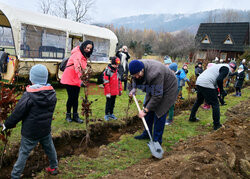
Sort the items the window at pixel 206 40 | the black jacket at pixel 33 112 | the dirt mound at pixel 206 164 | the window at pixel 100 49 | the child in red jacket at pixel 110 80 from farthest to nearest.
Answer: the window at pixel 206 40, the window at pixel 100 49, the child in red jacket at pixel 110 80, the dirt mound at pixel 206 164, the black jacket at pixel 33 112

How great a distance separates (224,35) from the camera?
3431 centimetres

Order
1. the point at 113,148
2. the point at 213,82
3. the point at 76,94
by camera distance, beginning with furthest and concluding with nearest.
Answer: the point at 213,82 < the point at 76,94 < the point at 113,148

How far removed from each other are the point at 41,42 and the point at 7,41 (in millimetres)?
1319

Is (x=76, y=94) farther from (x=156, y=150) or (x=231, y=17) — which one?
(x=231, y=17)

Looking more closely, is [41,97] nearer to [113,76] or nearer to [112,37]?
[113,76]

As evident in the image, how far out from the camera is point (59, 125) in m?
4.65

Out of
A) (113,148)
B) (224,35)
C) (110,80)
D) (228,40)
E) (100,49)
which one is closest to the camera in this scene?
(113,148)

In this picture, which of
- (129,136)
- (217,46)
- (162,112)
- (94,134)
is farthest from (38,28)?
(217,46)

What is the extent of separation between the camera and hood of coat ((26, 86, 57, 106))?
98.6 inches

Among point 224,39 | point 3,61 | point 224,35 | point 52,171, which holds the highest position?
point 224,35

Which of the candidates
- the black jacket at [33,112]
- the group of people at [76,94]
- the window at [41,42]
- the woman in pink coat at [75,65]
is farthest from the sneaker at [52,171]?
the window at [41,42]

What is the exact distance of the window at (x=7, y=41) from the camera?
7.91m

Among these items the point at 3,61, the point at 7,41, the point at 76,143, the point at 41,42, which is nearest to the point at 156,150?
the point at 76,143

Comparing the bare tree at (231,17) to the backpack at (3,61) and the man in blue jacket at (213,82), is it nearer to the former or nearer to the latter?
the man in blue jacket at (213,82)
